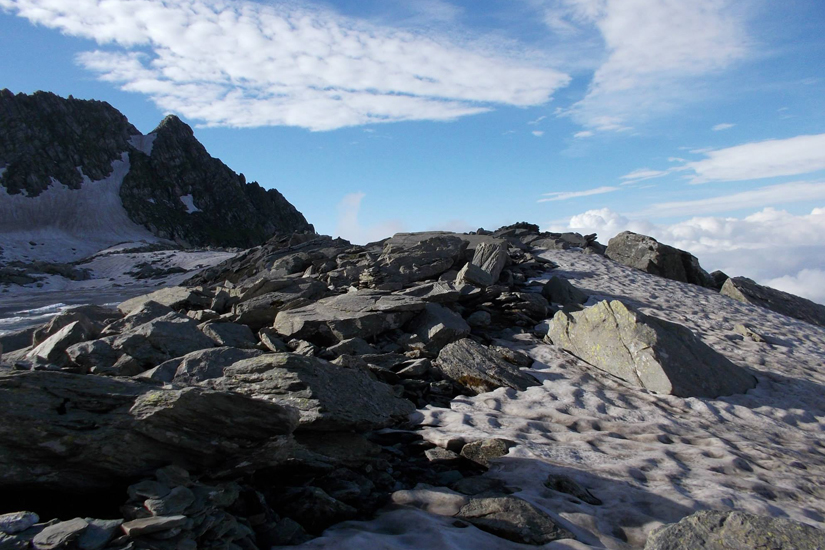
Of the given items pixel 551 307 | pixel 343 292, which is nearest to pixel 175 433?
pixel 343 292

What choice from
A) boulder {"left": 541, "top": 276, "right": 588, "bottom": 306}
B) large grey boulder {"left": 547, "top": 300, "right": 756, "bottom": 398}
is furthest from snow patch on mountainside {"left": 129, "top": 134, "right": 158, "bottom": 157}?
large grey boulder {"left": 547, "top": 300, "right": 756, "bottom": 398}

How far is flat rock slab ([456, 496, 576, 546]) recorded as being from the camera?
4.97 metres

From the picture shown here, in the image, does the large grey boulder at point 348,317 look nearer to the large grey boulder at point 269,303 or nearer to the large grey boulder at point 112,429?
the large grey boulder at point 269,303

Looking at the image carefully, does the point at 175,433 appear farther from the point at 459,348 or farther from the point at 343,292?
the point at 343,292

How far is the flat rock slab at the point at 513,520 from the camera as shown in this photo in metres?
4.97

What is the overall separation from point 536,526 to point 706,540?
1.47m

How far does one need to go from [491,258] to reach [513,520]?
461 inches

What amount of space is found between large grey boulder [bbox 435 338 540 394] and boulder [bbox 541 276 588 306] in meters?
5.19

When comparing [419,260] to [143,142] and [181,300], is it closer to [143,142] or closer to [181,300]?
[181,300]

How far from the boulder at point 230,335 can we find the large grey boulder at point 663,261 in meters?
16.7

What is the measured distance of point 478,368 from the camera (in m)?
10.2

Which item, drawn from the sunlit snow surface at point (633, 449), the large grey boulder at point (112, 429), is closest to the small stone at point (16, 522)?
the large grey boulder at point (112, 429)

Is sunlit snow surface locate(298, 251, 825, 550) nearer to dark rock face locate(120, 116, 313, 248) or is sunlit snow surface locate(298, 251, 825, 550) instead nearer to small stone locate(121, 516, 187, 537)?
small stone locate(121, 516, 187, 537)

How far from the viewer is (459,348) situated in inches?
423
